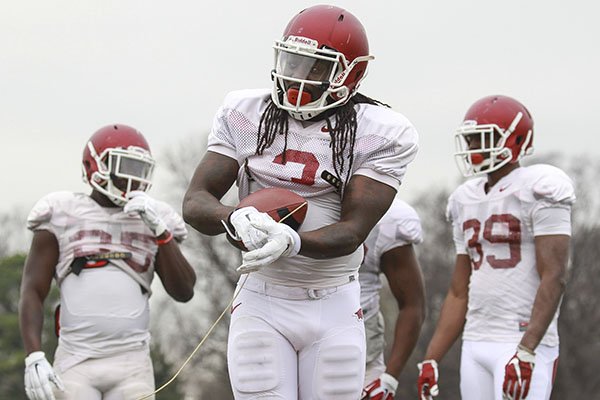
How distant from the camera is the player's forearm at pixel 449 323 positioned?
7.03 m

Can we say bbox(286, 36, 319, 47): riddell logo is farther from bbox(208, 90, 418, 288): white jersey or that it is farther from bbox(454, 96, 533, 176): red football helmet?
bbox(454, 96, 533, 176): red football helmet

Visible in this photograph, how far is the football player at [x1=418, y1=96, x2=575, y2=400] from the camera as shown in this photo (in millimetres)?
6434

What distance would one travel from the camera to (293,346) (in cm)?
486

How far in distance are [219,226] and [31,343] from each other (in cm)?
259

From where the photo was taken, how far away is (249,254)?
4406 mm

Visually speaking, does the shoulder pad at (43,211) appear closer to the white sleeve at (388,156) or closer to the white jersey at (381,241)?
the white jersey at (381,241)

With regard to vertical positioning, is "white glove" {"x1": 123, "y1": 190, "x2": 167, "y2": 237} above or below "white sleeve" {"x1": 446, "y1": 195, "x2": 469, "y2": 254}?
below

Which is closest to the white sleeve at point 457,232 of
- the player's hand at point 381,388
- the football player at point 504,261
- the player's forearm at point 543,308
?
Answer: the football player at point 504,261

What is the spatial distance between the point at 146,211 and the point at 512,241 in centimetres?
201

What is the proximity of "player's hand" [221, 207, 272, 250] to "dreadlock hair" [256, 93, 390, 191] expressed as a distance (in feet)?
1.44

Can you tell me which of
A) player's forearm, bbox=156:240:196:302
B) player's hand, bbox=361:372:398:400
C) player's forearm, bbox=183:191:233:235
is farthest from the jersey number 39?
player's forearm, bbox=183:191:233:235

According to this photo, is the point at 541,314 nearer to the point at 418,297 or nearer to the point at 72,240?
the point at 418,297

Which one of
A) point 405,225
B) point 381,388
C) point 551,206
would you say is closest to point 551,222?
point 551,206

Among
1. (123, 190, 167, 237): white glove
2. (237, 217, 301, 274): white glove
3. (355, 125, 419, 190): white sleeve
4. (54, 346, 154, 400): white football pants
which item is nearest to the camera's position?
(237, 217, 301, 274): white glove
